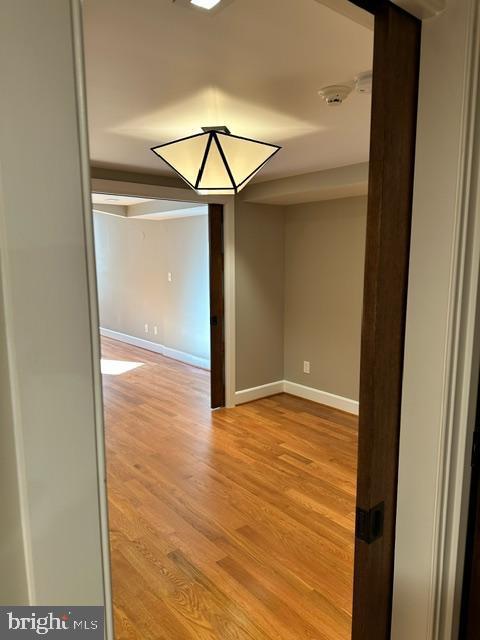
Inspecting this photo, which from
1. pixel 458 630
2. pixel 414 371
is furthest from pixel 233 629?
pixel 414 371

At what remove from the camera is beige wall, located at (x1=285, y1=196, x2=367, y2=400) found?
14.2 ft

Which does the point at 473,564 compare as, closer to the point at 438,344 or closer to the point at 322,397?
the point at 438,344

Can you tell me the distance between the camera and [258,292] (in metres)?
4.77

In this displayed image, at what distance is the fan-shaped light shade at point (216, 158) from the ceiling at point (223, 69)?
0.16 meters

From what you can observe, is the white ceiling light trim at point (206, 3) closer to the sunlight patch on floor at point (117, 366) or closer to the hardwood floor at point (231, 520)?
the hardwood floor at point (231, 520)

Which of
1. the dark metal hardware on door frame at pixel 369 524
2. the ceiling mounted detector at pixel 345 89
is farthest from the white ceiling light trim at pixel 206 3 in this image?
the dark metal hardware on door frame at pixel 369 524

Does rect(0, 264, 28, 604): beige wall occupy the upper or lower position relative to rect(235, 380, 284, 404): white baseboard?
upper

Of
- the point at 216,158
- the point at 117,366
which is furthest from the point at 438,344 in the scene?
the point at 117,366

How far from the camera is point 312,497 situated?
9.83 ft

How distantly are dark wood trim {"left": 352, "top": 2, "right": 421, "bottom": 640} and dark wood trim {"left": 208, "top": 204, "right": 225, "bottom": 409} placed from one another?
3456mm

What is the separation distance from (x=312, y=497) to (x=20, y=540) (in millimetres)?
2750

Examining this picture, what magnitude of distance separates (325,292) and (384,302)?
365 centimetres

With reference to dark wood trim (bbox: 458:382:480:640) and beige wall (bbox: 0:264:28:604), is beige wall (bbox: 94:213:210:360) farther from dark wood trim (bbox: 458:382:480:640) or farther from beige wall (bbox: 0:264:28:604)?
beige wall (bbox: 0:264:28:604)

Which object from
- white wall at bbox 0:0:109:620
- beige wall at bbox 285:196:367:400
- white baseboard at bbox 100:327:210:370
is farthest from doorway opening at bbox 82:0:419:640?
white baseboard at bbox 100:327:210:370
